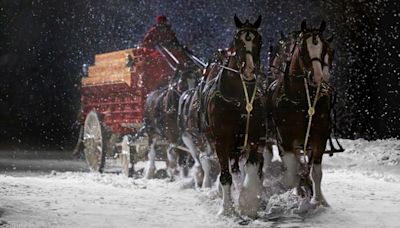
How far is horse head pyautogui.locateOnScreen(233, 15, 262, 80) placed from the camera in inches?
306

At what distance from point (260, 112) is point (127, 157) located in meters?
6.28

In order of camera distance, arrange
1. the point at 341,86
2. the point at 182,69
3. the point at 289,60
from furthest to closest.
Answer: the point at 341,86, the point at 182,69, the point at 289,60

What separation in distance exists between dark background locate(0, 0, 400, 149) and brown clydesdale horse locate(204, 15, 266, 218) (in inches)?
396

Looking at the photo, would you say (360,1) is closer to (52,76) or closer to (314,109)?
(314,109)

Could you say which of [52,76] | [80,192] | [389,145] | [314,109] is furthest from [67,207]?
[52,76]

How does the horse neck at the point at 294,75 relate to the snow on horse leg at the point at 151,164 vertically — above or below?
above

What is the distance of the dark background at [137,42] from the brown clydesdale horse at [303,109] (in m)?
9.35

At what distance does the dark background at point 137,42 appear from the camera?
1742 cm

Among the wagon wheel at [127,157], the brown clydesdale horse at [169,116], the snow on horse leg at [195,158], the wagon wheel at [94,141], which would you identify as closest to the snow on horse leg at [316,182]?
the snow on horse leg at [195,158]

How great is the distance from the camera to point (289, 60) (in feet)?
28.5

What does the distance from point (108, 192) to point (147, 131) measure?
286 centimetres

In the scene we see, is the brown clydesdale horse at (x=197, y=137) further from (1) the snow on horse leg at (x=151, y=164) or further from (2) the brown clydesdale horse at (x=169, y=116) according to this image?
(1) the snow on horse leg at (x=151, y=164)

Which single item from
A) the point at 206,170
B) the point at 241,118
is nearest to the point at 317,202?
the point at 241,118

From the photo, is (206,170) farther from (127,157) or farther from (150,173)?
(127,157)
